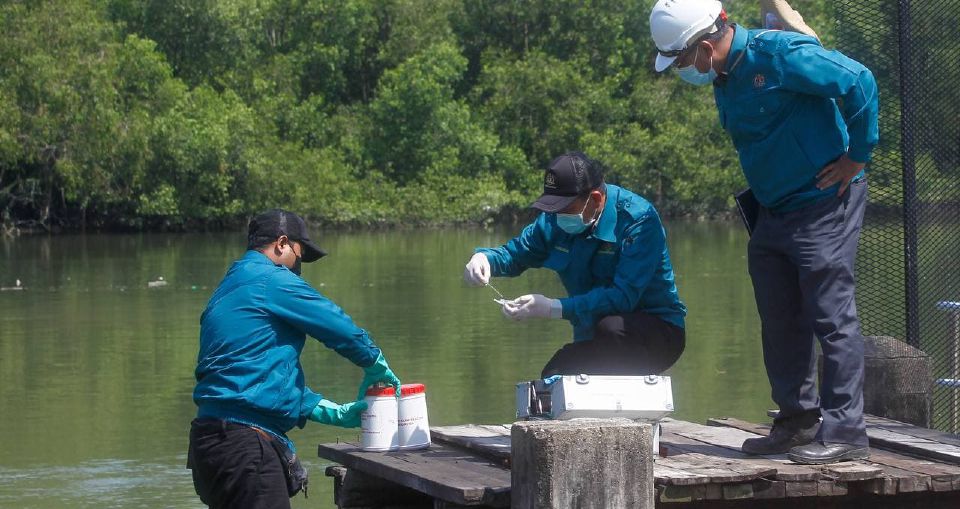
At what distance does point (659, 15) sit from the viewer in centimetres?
610

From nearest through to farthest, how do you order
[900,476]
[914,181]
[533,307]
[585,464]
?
[585,464] < [900,476] < [533,307] < [914,181]

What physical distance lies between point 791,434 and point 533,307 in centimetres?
115

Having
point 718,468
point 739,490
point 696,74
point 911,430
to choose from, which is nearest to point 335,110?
point 911,430

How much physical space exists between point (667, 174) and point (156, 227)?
19538 millimetres

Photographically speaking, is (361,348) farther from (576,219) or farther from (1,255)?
(1,255)

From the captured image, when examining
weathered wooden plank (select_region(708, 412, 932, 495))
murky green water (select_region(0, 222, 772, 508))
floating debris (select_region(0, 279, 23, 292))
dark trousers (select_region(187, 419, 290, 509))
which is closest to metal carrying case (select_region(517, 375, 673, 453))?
weathered wooden plank (select_region(708, 412, 932, 495))

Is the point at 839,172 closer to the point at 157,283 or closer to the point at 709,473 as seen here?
the point at 709,473

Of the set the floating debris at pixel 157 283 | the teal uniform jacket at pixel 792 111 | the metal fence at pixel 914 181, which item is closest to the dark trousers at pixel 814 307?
the teal uniform jacket at pixel 792 111

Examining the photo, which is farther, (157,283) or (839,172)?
(157,283)

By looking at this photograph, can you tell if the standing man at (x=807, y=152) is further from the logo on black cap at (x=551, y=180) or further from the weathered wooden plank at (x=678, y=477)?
the logo on black cap at (x=551, y=180)

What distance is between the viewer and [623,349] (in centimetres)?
664

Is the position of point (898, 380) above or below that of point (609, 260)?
below

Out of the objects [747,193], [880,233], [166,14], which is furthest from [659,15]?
[166,14]

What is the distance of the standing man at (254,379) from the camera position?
600 centimetres
